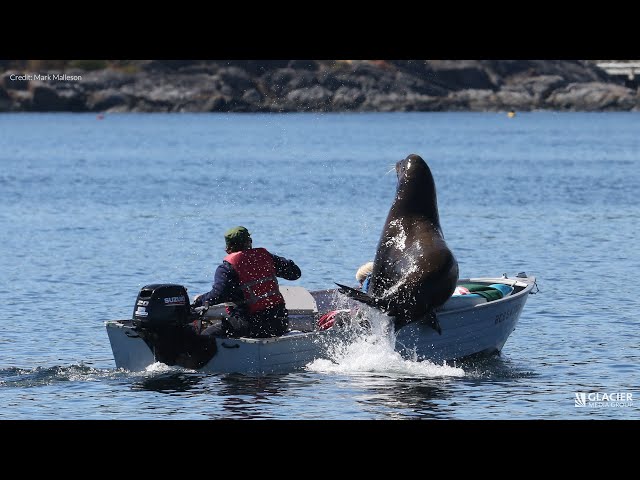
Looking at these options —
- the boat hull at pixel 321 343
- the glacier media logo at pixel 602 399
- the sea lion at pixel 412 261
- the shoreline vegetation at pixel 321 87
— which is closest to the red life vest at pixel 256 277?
the boat hull at pixel 321 343

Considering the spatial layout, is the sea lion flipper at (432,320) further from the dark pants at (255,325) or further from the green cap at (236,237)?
the green cap at (236,237)

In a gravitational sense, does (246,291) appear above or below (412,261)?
below

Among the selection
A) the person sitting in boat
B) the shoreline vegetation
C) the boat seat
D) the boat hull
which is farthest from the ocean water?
the shoreline vegetation

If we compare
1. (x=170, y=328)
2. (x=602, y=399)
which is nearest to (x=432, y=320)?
(x=602, y=399)

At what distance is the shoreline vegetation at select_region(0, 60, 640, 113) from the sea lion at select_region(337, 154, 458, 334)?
12718 cm

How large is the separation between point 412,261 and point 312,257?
1286cm

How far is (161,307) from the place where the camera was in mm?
16797

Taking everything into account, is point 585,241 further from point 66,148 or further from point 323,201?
point 66,148

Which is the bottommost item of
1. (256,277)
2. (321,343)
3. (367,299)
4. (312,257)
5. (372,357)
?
(372,357)

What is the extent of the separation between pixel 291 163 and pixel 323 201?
25832 millimetres

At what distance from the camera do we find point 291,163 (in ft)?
237

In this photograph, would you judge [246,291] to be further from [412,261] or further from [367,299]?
[412,261]

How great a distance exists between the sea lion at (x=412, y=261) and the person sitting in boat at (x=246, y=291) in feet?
3.44

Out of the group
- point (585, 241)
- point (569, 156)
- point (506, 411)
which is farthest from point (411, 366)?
point (569, 156)
